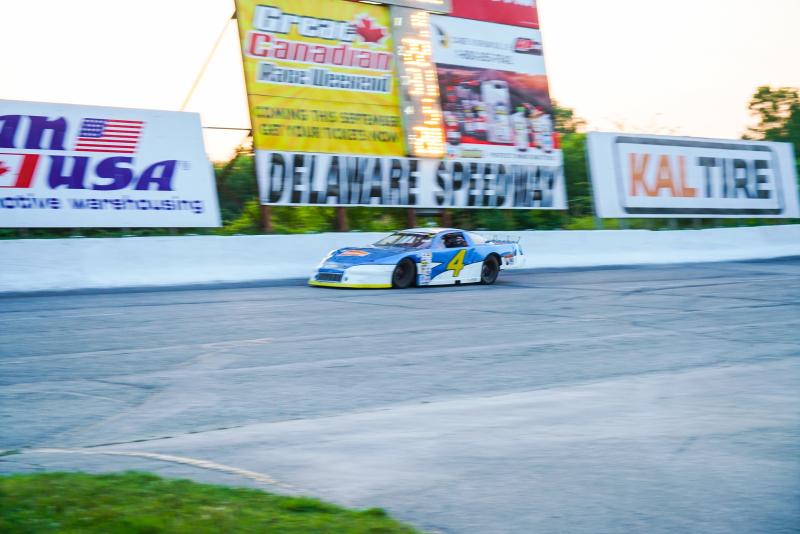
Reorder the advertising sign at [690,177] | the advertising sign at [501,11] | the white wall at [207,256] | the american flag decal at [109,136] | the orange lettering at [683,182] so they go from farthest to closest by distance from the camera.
Result: the orange lettering at [683,182] < the advertising sign at [690,177] < the advertising sign at [501,11] < the american flag decal at [109,136] < the white wall at [207,256]

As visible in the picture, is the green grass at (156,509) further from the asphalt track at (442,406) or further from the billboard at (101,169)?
the billboard at (101,169)

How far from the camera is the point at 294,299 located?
53.7 ft

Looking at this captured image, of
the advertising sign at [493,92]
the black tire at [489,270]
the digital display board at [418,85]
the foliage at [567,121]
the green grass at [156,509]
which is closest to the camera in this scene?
the green grass at [156,509]

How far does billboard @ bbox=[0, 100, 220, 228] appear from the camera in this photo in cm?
1973

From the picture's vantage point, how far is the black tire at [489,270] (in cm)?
2033

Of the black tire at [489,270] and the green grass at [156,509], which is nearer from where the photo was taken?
the green grass at [156,509]

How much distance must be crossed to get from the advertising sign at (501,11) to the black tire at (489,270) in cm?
1098

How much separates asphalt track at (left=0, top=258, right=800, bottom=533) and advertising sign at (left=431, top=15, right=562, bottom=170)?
563 inches

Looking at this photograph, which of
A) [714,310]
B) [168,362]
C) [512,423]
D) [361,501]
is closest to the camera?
[361,501]

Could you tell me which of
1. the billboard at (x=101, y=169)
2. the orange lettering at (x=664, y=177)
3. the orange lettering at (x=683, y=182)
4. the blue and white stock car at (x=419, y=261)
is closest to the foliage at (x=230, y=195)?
the billboard at (x=101, y=169)

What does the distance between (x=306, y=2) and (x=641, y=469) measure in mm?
21547

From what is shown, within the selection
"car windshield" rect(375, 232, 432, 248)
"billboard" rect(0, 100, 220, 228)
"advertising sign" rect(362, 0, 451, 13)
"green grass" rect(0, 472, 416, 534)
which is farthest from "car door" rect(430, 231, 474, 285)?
"green grass" rect(0, 472, 416, 534)

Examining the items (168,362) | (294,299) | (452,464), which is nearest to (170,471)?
(452,464)

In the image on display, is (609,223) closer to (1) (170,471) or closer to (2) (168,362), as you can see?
(2) (168,362)
